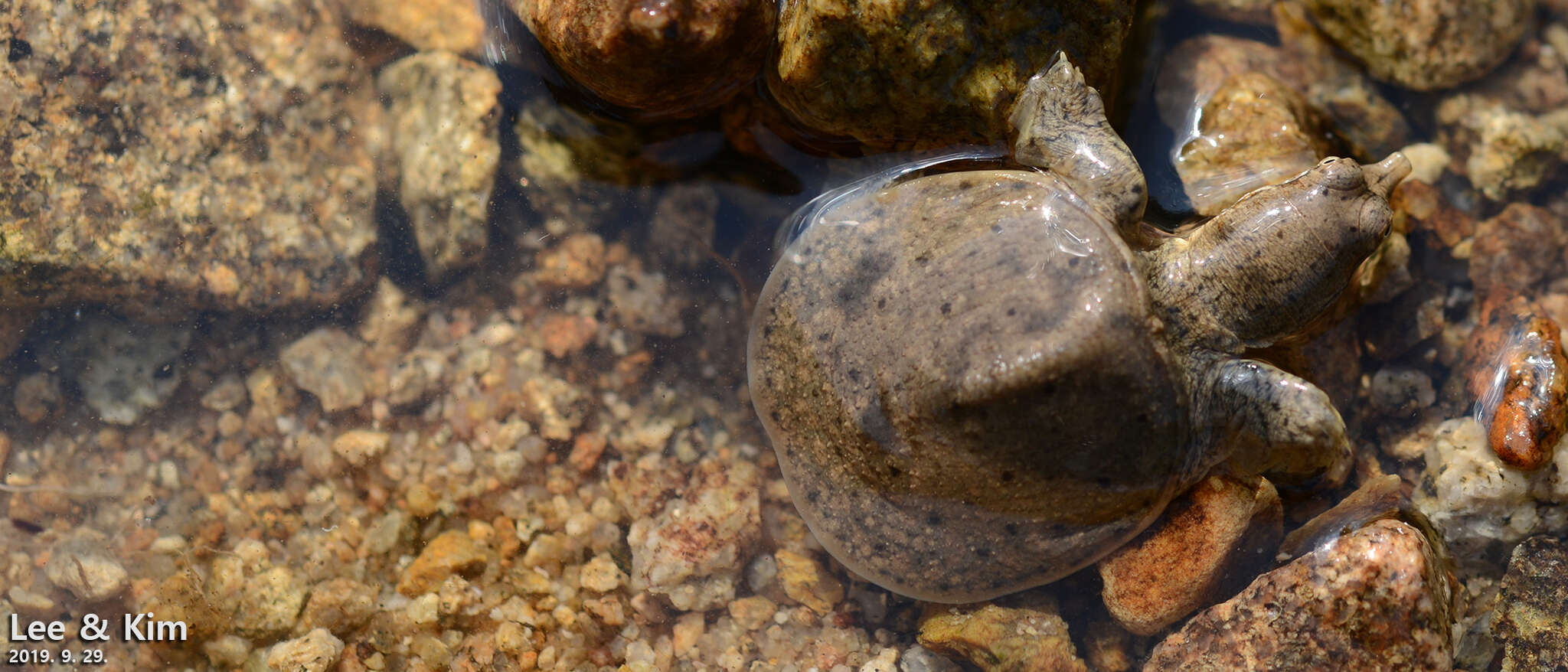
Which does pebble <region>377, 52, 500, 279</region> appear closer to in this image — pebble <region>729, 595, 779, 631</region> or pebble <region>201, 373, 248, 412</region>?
pebble <region>201, 373, 248, 412</region>

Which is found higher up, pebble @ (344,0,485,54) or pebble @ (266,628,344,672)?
pebble @ (344,0,485,54)

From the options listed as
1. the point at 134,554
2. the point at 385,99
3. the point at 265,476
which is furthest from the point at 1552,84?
the point at 134,554

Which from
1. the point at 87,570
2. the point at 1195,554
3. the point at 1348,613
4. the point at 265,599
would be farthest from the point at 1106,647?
the point at 87,570

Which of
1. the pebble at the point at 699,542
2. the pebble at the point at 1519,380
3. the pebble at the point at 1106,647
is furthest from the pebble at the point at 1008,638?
the pebble at the point at 1519,380

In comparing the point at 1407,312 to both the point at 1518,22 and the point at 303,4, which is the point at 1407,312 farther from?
the point at 303,4

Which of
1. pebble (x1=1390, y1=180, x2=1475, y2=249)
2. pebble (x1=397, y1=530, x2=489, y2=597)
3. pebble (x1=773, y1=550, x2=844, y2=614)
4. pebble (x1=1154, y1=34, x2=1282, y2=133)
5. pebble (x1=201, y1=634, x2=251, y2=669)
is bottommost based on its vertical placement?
pebble (x1=773, y1=550, x2=844, y2=614)

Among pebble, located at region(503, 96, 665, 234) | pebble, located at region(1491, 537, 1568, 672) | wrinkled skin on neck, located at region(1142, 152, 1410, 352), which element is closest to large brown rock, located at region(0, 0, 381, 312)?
pebble, located at region(503, 96, 665, 234)

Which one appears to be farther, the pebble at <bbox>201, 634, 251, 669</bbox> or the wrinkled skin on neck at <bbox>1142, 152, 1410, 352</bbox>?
the pebble at <bbox>201, 634, 251, 669</bbox>
